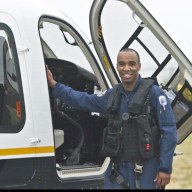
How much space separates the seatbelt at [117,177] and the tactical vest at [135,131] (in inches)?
4.4

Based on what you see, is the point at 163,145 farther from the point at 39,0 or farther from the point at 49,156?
the point at 39,0

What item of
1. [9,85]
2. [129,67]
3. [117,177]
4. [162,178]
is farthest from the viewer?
[9,85]

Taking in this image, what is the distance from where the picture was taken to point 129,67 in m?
3.86

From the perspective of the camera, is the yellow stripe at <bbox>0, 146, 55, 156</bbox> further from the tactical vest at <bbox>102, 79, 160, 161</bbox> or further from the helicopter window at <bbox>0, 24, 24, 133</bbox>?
the tactical vest at <bbox>102, 79, 160, 161</bbox>

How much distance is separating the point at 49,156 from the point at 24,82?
0.60 meters

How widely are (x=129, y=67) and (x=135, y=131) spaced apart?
46 cm

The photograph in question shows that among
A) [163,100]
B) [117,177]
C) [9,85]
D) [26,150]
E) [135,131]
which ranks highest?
[9,85]

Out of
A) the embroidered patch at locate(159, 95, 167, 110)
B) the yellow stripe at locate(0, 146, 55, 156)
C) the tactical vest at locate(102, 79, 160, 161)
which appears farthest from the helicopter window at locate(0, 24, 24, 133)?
the embroidered patch at locate(159, 95, 167, 110)

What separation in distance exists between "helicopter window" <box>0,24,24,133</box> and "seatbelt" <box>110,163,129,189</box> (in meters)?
0.78

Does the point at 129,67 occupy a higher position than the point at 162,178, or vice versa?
the point at 129,67

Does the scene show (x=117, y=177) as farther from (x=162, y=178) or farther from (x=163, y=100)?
(x=163, y=100)

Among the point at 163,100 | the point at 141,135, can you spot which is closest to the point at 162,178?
the point at 141,135

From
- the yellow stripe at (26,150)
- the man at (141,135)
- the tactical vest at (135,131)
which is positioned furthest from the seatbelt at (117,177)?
the yellow stripe at (26,150)

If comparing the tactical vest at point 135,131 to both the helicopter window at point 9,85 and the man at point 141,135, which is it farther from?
the helicopter window at point 9,85
